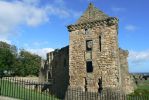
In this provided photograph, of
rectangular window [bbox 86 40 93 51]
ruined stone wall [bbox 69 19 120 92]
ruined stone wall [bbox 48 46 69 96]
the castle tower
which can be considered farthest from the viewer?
ruined stone wall [bbox 48 46 69 96]

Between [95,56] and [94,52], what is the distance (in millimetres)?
545

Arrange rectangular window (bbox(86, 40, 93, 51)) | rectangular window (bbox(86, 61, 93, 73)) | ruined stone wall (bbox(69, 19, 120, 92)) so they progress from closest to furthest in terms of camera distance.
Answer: ruined stone wall (bbox(69, 19, 120, 92)) → rectangular window (bbox(86, 61, 93, 73)) → rectangular window (bbox(86, 40, 93, 51))

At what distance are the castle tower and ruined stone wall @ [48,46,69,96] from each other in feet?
11.9

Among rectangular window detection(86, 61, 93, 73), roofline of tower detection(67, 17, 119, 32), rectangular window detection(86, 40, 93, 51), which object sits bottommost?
rectangular window detection(86, 61, 93, 73)

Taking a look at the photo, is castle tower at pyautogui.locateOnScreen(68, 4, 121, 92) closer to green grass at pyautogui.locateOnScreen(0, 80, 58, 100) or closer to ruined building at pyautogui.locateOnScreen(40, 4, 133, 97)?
ruined building at pyautogui.locateOnScreen(40, 4, 133, 97)

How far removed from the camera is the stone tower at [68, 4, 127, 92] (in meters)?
33.9

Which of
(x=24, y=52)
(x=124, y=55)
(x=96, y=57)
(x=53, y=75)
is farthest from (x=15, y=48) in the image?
(x=96, y=57)

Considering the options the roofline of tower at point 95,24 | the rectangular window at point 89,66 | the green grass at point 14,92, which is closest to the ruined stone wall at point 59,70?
the roofline of tower at point 95,24

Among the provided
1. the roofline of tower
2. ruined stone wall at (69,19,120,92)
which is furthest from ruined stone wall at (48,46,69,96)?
the roofline of tower

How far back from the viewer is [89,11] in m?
37.5

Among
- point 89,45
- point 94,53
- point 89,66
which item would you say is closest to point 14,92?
point 94,53

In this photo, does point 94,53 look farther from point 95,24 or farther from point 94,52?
point 95,24

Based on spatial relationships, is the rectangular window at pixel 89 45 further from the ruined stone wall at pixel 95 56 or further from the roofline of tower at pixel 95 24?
the roofline of tower at pixel 95 24

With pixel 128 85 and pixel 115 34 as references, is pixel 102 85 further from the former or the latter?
pixel 128 85
